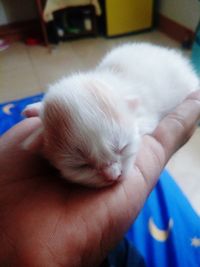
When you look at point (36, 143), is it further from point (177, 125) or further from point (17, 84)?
point (17, 84)

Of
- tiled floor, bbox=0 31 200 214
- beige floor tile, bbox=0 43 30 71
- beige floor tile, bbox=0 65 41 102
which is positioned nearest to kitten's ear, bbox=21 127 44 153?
tiled floor, bbox=0 31 200 214

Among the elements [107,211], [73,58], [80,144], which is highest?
[80,144]

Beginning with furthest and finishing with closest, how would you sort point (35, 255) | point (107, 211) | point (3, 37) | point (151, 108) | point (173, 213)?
point (3, 37) → point (173, 213) → point (151, 108) → point (107, 211) → point (35, 255)

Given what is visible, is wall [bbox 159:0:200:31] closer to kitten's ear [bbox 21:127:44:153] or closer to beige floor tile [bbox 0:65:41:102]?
beige floor tile [bbox 0:65:41:102]

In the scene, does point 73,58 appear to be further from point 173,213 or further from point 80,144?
point 80,144

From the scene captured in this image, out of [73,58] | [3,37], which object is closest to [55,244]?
[73,58]

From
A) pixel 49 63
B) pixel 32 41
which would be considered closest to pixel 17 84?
pixel 49 63

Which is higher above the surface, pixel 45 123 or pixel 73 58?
pixel 45 123
